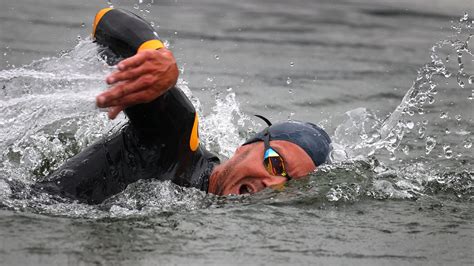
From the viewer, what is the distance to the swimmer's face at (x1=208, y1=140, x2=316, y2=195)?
21.2 feet

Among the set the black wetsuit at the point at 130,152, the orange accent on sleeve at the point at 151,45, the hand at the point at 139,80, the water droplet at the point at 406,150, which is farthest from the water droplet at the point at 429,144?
the hand at the point at 139,80

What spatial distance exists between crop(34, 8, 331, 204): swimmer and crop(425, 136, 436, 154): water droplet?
8.83 feet

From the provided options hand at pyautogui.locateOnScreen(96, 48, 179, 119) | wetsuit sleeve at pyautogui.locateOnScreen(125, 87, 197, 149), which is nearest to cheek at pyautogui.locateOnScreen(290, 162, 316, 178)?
wetsuit sleeve at pyautogui.locateOnScreen(125, 87, 197, 149)

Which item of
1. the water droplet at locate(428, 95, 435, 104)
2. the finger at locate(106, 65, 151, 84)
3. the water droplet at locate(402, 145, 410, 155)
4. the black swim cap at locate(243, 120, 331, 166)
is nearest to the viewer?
the finger at locate(106, 65, 151, 84)

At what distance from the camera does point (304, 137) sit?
268 inches

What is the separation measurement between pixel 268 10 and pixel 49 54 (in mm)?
4453

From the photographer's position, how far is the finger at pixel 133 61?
5389 mm

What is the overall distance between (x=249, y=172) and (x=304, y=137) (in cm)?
57

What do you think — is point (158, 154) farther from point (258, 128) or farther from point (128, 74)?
point (258, 128)

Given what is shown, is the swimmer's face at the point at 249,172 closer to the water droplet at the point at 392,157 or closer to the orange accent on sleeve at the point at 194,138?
the orange accent on sleeve at the point at 194,138

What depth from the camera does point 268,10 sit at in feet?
48.6

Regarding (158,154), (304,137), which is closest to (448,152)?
(304,137)

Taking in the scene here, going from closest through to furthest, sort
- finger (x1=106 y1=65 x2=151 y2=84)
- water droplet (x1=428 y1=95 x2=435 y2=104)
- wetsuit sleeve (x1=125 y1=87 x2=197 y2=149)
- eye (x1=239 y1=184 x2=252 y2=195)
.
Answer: finger (x1=106 y1=65 x2=151 y2=84)
wetsuit sleeve (x1=125 y1=87 x2=197 y2=149)
eye (x1=239 y1=184 x2=252 y2=195)
water droplet (x1=428 y1=95 x2=435 y2=104)

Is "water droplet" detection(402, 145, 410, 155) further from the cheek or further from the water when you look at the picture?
the cheek
